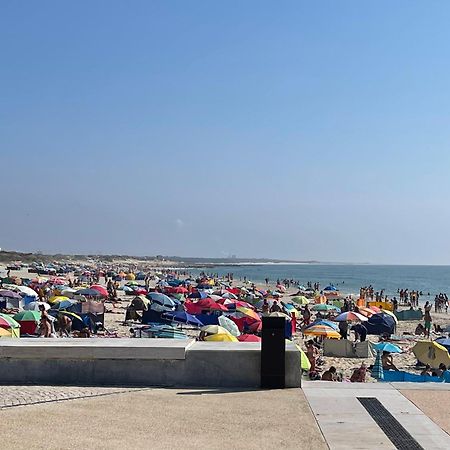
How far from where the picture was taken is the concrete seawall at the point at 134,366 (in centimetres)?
746

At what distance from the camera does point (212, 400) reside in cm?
676

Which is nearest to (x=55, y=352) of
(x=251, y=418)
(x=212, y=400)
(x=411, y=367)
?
(x=212, y=400)

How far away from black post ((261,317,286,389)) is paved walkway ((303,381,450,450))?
0.37 metres

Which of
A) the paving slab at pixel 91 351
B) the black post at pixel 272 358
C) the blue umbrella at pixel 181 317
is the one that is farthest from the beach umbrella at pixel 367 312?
the paving slab at pixel 91 351

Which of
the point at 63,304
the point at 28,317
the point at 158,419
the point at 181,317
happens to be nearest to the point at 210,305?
the point at 181,317

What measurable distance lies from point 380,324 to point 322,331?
241 inches

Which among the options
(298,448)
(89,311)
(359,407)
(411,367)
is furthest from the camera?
(89,311)

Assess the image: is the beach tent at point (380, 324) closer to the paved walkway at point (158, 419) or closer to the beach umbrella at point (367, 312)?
the beach umbrella at point (367, 312)

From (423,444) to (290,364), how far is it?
2.31 m

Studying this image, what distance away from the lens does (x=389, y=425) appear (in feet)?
19.5

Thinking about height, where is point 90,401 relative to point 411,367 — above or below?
above

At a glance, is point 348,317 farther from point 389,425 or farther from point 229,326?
point 389,425

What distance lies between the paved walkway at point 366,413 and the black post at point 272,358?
37cm

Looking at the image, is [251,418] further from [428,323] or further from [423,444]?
[428,323]
